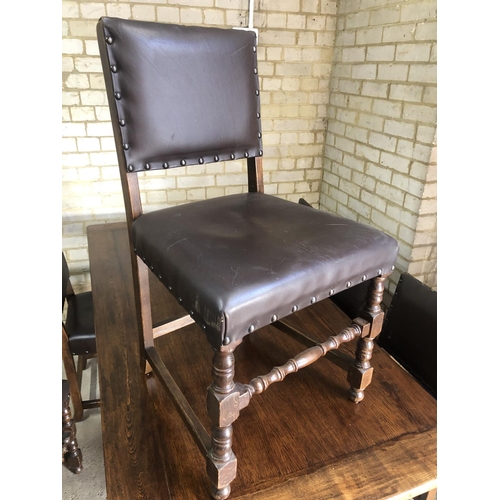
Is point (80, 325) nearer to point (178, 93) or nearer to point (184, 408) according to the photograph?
point (184, 408)

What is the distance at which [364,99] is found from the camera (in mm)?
1630

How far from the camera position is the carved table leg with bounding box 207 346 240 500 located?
67 centimetres

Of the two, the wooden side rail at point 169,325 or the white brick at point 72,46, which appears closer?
A: the wooden side rail at point 169,325

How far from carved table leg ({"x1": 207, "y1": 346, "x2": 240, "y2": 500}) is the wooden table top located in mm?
69

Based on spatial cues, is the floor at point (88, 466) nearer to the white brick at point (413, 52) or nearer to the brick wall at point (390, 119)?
the brick wall at point (390, 119)

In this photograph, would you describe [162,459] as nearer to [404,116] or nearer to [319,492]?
[319,492]

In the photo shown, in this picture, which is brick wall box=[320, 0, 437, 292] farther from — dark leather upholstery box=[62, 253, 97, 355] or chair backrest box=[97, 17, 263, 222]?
dark leather upholstery box=[62, 253, 97, 355]

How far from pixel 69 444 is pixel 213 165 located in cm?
129

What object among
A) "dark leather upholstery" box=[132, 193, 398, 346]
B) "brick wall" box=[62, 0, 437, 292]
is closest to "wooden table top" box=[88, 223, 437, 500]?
"dark leather upholstery" box=[132, 193, 398, 346]

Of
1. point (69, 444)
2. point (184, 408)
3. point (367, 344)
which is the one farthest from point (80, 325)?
point (367, 344)

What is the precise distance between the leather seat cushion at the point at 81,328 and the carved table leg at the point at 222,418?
0.91 meters

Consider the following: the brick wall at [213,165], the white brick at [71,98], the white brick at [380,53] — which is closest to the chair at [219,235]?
the white brick at [380,53]

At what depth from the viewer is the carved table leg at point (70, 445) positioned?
122 centimetres
